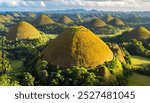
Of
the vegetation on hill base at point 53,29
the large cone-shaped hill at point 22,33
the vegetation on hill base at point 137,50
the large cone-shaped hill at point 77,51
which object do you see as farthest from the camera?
the vegetation on hill base at point 53,29

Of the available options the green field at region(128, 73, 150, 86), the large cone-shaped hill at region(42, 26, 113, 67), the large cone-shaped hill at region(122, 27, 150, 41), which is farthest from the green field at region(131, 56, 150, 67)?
the large cone-shaped hill at region(122, 27, 150, 41)

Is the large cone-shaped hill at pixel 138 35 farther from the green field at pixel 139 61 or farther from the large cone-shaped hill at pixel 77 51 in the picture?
the large cone-shaped hill at pixel 77 51

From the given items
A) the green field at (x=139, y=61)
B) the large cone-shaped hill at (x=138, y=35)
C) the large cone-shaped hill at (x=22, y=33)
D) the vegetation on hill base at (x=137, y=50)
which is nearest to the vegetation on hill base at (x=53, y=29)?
the large cone-shaped hill at (x=22, y=33)

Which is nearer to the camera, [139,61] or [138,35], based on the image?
[139,61]

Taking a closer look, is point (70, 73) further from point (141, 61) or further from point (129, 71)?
point (141, 61)

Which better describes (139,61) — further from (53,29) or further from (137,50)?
(53,29)

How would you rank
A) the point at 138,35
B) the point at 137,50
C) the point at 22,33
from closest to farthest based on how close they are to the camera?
1. the point at 137,50
2. the point at 22,33
3. the point at 138,35

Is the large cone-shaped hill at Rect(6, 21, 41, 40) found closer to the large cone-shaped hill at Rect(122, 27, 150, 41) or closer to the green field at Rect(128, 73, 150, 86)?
the large cone-shaped hill at Rect(122, 27, 150, 41)

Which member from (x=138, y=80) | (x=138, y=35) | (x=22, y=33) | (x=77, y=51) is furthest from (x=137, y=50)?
(x=22, y=33)
